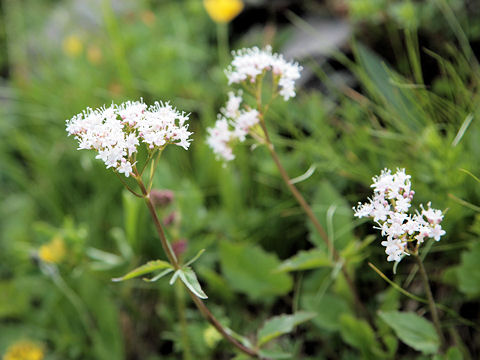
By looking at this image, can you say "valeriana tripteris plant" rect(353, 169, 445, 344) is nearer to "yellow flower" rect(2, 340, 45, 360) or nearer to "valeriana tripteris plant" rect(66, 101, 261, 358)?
"valeriana tripteris plant" rect(66, 101, 261, 358)

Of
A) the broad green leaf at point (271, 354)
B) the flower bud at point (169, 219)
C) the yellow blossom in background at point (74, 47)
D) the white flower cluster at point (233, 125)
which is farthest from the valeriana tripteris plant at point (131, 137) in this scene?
the yellow blossom in background at point (74, 47)

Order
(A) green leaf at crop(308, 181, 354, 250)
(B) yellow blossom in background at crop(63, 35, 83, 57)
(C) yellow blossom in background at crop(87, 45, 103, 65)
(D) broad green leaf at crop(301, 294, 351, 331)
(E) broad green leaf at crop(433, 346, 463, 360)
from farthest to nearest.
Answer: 1. (B) yellow blossom in background at crop(63, 35, 83, 57)
2. (C) yellow blossom in background at crop(87, 45, 103, 65)
3. (A) green leaf at crop(308, 181, 354, 250)
4. (D) broad green leaf at crop(301, 294, 351, 331)
5. (E) broad green leaf at crop(433, 346, 463, 360)

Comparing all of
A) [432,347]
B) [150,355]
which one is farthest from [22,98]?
[432,347]

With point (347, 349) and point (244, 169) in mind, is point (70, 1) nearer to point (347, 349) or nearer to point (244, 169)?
point (244, 169)

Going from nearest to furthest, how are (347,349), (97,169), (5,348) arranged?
(347,349) < (5,348) < (97,169)

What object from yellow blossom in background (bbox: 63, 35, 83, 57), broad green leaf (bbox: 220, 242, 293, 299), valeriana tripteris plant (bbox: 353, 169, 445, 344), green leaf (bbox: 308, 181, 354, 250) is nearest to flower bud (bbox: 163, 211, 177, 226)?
broad green leaf (bbox: 220, 242, 293, 299)

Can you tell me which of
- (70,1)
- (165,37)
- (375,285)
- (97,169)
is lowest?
(375,285)

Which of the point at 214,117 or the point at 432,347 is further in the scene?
the point at 214,117
